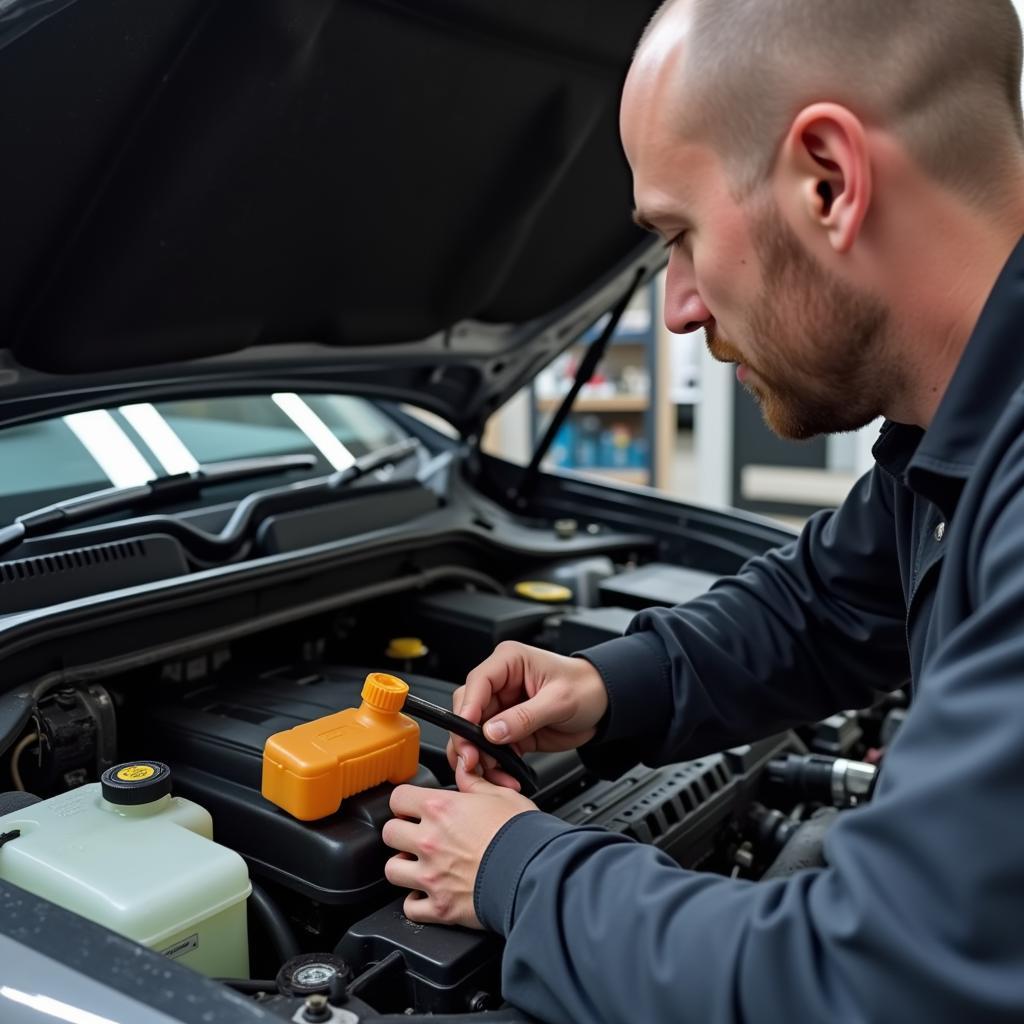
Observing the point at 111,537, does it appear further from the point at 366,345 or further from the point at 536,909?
the point at 536,909

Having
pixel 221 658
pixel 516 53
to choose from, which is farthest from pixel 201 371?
pixel 516 53

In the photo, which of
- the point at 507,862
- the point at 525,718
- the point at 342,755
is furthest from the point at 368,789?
the point at 507,862

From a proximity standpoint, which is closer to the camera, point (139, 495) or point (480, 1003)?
point (480, 1003)

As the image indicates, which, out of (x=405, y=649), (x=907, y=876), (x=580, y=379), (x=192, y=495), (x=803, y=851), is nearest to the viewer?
(x=907, y=876)

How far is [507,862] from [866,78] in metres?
0.62

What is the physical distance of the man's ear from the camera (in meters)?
0.74

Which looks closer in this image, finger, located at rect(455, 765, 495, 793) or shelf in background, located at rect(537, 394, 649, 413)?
finger, located at rect(455, 765, 495, 793)

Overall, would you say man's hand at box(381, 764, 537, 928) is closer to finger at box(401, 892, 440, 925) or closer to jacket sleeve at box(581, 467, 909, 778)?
finger at box(401, 892, 440, 925)

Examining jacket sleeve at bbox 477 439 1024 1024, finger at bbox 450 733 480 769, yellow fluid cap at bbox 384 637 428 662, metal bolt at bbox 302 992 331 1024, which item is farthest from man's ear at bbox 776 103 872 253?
yellow fluid cap at bbox 384 637 428 662

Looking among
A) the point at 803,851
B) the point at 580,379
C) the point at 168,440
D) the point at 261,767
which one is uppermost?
the point at 580,379

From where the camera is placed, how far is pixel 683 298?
0.92 meters

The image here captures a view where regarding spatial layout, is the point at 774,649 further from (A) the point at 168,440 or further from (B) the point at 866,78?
(A) the point at 168,440

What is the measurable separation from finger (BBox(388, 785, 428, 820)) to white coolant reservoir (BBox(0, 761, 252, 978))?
0.14 m

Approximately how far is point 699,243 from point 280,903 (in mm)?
722
